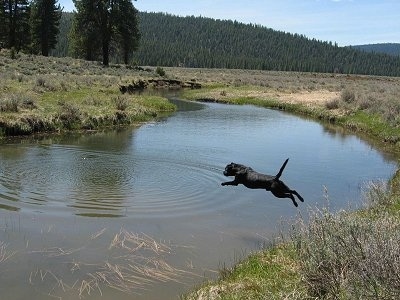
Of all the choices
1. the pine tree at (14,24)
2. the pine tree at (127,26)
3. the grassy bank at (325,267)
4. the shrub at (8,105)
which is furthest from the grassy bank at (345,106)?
the pine tree at (14,24)

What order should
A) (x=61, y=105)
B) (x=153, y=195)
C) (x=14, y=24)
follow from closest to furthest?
(x=153, y=195) < (x=61, y=105) < (x=14, y=24)

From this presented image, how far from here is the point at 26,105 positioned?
21.5 m

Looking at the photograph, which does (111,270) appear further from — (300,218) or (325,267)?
(325,267)

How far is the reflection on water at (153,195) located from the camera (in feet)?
26.7

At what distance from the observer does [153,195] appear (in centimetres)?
1224

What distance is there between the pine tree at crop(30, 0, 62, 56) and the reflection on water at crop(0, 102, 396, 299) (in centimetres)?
4436

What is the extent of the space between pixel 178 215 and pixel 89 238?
7.56 feet

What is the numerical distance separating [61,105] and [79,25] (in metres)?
41.0

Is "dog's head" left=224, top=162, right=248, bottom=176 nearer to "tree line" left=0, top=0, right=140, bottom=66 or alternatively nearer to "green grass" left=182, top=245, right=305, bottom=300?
"green grass" left=182, top=245, right=305, bottom=300

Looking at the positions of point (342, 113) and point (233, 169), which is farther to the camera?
point (342, 113)

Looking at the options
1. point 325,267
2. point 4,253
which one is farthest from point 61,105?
point 325,267

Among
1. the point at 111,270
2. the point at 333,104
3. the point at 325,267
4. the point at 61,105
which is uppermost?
the point at 333,104

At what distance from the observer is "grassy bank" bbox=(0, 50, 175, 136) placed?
20.2 metres

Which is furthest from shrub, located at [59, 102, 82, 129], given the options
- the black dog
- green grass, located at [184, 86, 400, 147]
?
the black dog
